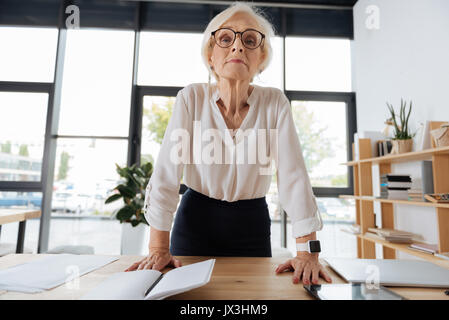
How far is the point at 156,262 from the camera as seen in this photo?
696mm

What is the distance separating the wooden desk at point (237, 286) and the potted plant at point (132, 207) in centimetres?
193

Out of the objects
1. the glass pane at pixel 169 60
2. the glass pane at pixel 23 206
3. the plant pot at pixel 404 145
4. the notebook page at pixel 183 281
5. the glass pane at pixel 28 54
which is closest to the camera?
the notebook page at pixel 183 281

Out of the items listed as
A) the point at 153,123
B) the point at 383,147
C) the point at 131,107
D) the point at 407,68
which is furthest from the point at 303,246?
the point at 131,107

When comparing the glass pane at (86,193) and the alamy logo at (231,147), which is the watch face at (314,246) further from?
the glass pane at (86,193)

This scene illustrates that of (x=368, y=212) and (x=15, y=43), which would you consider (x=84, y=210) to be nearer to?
(x=15, y=43)

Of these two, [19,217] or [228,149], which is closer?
[228,149]

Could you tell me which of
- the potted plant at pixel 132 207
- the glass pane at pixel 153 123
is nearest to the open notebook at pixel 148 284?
the potted plant at pixel 132 207

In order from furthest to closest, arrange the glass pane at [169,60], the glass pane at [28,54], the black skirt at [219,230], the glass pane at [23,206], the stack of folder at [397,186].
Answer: the glass pane at [169,60]
the glass pane at [28,54]
the glass pane at [23,206]
the stack of folder at [397,186]
the black skirt at [219,230]

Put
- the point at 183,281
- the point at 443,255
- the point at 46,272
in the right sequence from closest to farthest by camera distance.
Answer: the point at 183,281 < the point at 46,272 < the point at 443,255

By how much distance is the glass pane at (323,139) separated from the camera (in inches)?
127

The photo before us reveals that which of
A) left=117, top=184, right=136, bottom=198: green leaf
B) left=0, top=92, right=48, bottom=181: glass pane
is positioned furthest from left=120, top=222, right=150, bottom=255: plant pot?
left=0, top=92, right=48, bottom=181: glass pane

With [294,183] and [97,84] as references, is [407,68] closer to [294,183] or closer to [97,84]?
[294,183]

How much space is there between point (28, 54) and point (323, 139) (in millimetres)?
4122

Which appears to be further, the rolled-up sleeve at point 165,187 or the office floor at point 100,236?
the office floor at point 100,236
